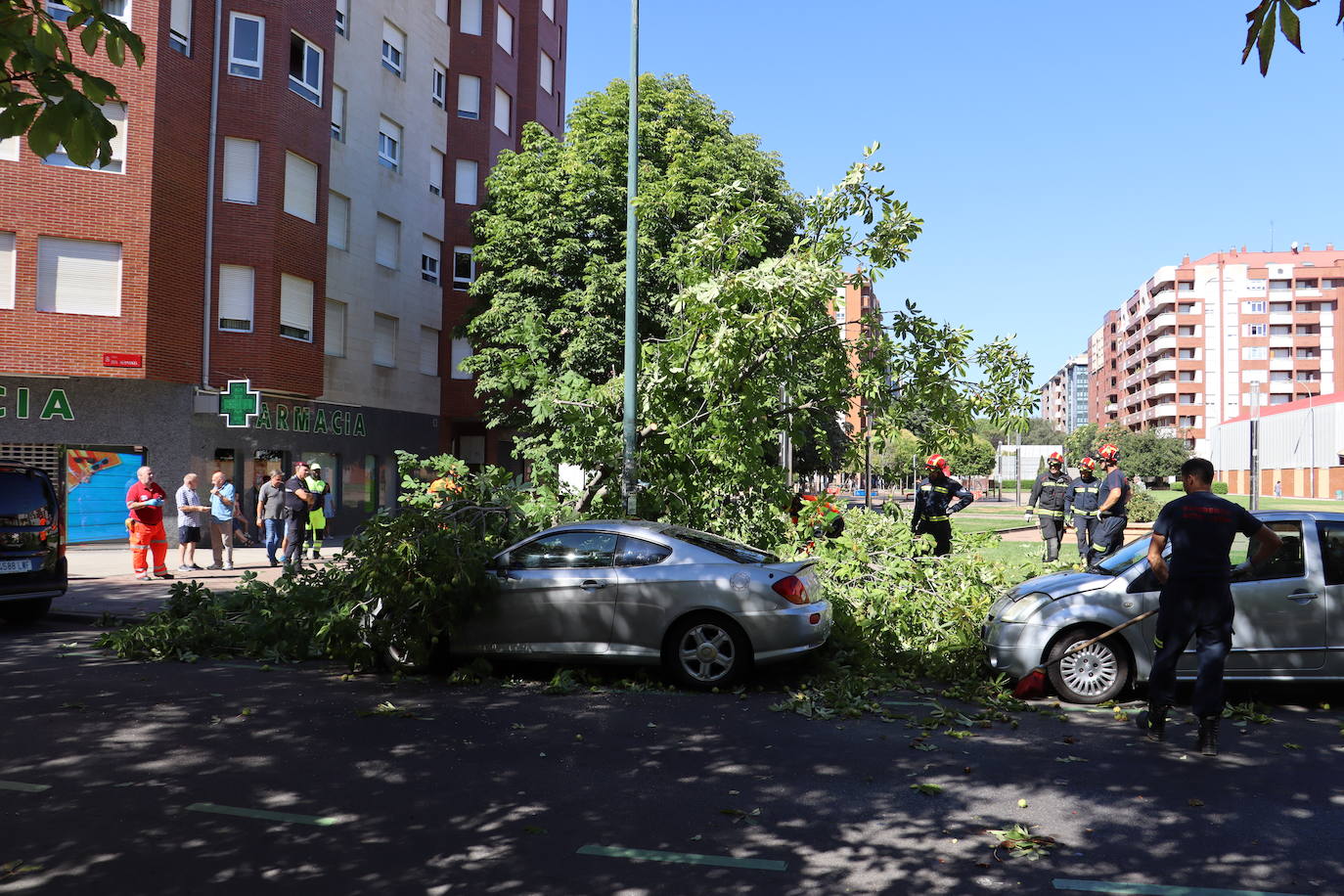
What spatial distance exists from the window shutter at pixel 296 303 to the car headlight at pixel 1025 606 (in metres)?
21.0

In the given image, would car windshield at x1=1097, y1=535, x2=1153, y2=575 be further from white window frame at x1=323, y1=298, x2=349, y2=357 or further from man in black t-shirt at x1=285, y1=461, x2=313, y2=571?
white window frame at x1=323, y1=298, x2=349, y2=357

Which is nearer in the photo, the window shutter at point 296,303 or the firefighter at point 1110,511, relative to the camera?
the firefighter at point 1110,511

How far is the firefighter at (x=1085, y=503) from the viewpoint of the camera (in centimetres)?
1479

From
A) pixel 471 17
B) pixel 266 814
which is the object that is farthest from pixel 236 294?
pixel 266 814

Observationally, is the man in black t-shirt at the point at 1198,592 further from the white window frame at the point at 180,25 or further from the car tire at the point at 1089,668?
the white window frame at the point at 180,25

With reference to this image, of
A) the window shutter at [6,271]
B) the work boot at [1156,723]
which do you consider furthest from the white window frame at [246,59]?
the work boot at [1156,723]

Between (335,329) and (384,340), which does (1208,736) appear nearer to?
(335,329)

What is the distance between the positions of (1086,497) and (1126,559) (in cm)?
717

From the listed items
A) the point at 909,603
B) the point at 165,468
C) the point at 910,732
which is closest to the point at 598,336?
the point at 165,468

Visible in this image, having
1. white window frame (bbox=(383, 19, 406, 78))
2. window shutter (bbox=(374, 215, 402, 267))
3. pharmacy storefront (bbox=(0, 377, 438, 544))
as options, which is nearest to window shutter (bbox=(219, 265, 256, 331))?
pharmacy storefront (bbox=(0, 377, 438, 544))

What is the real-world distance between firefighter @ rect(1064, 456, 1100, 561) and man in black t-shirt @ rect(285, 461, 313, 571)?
39.3 ft

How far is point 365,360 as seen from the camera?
29.7 metres

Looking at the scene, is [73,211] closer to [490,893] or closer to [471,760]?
[471,760]

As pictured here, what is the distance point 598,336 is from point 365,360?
755 centimetres
